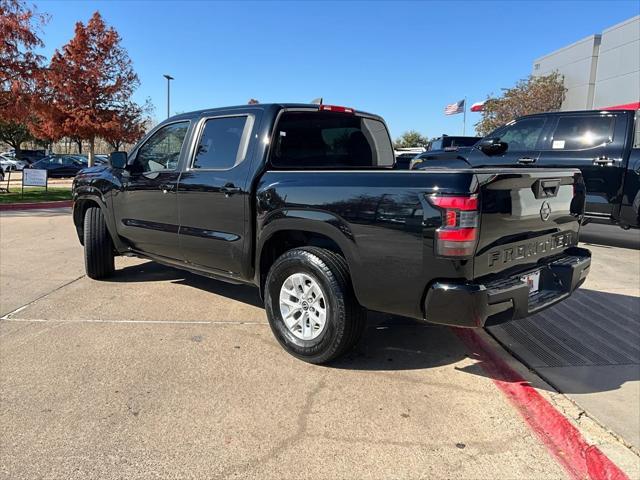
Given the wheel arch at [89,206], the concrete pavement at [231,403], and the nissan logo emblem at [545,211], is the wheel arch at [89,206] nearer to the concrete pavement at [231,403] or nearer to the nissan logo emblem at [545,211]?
the concrete pavement at [231,403]

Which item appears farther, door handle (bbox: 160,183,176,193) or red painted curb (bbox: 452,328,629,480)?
door handle (bbox: 160,183,176,193)

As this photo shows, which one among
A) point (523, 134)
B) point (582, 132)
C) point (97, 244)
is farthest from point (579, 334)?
point (97, 244)

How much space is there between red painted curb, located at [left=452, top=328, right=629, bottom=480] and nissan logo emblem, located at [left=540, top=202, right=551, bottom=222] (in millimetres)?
1156

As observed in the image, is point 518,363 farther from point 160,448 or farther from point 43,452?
point 43,452

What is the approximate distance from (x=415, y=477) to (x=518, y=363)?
1.72 metres

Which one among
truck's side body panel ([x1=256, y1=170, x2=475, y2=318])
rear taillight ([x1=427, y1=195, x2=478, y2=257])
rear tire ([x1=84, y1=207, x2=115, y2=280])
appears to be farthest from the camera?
rear tire ([x1=84, y1=207, x2=115, y2=280])

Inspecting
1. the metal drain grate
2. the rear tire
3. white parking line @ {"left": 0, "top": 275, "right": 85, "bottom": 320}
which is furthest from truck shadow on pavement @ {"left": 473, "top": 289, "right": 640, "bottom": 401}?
white parking line @ {"left": 0, "top": 275, "right": 85, "bottom": 320}

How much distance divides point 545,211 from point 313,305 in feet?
5.82

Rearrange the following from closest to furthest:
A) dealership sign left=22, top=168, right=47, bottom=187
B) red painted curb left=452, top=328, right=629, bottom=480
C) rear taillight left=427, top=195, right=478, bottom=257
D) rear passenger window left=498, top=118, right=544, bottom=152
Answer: red painted curb left=452, top=328, right=629, bottom=480 → rear taillight left=427, top=195, right=478, bottom=257 → rear passenger window left=498, top=118, right=544, bottom=152 → dealership sign left=22, top=168, right=47, bottom=187

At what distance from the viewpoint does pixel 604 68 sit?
26.8 m

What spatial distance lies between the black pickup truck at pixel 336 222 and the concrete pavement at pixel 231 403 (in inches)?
18.0

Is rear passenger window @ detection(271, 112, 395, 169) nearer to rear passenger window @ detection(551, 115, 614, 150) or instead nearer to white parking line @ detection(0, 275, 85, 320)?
white parking line @ detection(0, 275, 85, 320)

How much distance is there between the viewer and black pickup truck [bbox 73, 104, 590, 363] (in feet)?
9.66

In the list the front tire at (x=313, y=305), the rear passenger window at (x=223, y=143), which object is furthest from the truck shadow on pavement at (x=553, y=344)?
the rear passenger window at (x=223, y=143)
